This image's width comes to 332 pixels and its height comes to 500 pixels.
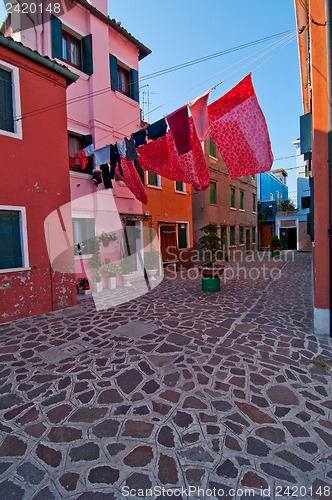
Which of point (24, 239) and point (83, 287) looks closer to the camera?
point (24, 239)

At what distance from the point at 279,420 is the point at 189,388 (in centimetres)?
106

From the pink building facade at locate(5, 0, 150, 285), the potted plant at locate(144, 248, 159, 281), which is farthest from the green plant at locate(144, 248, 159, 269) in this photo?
the pink building facade at locate(5, 0, 150, 285)

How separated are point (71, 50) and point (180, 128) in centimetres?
660

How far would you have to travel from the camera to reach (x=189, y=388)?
3.21 meters

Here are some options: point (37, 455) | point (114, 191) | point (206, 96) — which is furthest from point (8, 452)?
point (114, 191)

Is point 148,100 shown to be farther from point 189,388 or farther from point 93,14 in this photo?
Answer: point 189,388

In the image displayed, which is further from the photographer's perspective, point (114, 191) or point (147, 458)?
point (114, 191)

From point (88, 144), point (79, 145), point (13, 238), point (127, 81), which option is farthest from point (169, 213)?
point (13, 238)

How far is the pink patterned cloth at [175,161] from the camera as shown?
21.9 feet

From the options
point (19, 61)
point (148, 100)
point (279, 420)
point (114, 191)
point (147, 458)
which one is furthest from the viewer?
point (148, 100)

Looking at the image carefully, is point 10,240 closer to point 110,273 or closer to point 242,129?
point 110,273

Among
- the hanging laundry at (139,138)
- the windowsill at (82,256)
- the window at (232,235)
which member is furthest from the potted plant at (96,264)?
the window at (232,235)

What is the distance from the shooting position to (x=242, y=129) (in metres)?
5.20

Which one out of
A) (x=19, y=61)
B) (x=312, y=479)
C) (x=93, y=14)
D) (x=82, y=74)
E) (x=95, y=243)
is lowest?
(x=312, y=479)
